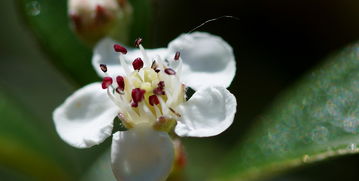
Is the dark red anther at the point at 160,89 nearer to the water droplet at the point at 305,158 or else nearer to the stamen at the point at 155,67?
the stamen at the point at 155,67

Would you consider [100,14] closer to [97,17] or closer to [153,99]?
[97,17]

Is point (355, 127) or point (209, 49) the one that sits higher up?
point (209, 49)

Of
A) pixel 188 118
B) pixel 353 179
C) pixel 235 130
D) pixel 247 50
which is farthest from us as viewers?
pixel 247 50

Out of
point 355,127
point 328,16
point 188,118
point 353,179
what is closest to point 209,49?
point 188,118

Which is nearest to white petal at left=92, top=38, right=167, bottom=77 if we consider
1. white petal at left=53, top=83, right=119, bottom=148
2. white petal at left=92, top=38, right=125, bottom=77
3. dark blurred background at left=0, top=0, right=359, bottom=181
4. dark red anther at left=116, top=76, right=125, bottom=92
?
white petal at left=92, top=38, right=125, bottom=77

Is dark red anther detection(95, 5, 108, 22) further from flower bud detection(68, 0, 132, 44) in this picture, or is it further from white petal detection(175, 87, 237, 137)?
white petal detection(175, 87, 237, 137)

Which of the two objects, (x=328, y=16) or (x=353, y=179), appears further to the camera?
(x=328, y=16)

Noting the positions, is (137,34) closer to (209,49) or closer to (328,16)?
(209,49)

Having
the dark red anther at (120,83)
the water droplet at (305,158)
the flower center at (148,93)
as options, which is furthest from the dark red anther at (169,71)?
the water droplet at (305,158)
